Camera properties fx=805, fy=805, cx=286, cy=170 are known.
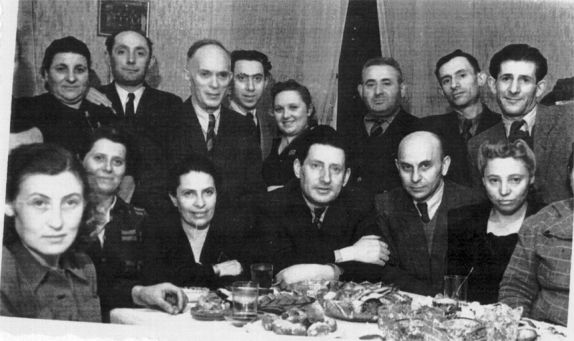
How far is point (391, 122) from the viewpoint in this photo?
13.4 ft

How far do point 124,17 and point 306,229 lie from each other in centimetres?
142

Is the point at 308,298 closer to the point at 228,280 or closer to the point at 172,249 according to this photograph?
the point at 228,280

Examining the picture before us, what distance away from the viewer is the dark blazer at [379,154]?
4.08 meters

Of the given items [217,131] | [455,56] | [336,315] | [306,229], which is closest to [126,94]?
[217,131]

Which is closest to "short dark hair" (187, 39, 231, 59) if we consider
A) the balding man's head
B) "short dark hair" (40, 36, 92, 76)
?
"short dark hair" (40, 36, 92, 76)

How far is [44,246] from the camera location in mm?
Result: 4047

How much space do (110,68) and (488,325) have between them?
2.24 meters

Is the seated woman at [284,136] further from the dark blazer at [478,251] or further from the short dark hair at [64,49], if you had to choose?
the short dark hair at [64,49]

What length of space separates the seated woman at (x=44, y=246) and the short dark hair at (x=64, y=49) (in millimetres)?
481

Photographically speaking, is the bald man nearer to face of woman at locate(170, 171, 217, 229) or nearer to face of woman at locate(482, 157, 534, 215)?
face of woman at locate(482, 157, 534, 215)

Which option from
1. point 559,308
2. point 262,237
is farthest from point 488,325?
point 262,237

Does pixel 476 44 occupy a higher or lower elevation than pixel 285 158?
higher

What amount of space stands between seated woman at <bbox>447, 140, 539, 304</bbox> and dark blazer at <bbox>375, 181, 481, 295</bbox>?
0.06 m

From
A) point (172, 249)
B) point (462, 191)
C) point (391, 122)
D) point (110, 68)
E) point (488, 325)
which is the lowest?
point (488, 325)
